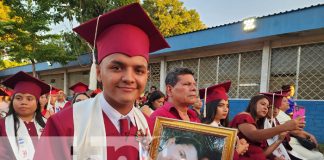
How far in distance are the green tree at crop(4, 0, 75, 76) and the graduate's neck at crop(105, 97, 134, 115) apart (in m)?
12.3

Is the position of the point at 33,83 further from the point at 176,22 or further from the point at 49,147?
the point at 176,22

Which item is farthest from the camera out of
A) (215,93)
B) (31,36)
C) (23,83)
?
(31,36)

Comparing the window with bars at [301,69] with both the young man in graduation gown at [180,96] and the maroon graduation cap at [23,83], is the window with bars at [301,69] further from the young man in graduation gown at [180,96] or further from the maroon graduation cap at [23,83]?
the maroon graduation cap at [23,83]

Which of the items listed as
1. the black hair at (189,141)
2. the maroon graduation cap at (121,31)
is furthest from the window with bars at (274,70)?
the maroon graduation cap at (121,31)

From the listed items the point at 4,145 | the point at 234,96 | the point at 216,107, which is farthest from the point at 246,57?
the point at 4,145

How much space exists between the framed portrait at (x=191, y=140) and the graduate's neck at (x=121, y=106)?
Answer: 0.26 meters

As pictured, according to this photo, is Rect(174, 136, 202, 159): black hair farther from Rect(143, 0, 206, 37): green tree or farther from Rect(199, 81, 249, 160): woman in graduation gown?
Rect(143, 0, 206, 37): green tree

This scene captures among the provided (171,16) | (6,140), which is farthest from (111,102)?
(171,16)

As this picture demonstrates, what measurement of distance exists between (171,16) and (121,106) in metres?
23.1

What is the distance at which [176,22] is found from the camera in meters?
23.7

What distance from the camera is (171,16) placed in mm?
24062

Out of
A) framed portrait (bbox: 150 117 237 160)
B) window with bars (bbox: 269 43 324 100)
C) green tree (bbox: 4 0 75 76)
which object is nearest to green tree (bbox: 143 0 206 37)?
green tree (bbox: 4 0 75 76)

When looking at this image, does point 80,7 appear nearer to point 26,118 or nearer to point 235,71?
point 235,71

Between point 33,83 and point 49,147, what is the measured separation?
2.34 m
